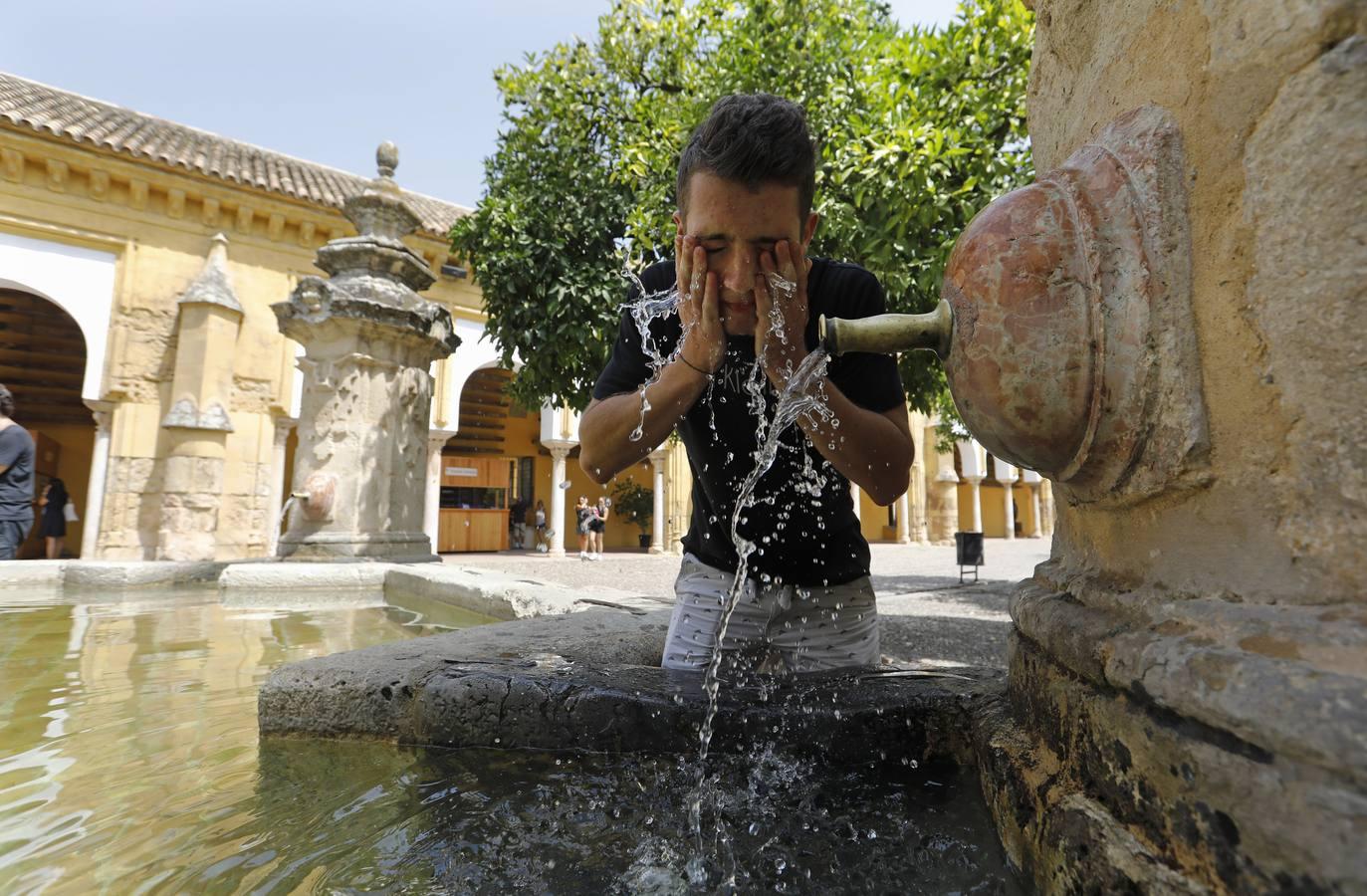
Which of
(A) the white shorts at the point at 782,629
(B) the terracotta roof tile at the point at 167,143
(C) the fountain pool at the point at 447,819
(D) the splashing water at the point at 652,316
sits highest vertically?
(B) the terracotta roof tile at the point at 167,143

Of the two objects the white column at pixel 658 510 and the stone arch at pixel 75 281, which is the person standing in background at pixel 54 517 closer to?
the stone arch at pixel 75 281

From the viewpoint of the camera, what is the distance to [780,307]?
4.46 feet

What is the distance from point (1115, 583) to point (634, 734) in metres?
0.93

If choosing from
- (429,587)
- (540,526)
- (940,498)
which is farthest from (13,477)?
(940,498)

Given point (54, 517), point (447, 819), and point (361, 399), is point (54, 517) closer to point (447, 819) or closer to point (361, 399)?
point (361, 399)

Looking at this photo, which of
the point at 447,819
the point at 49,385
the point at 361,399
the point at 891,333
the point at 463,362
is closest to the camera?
the point at 891,333

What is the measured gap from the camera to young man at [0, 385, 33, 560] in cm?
477

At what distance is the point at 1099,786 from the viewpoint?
812 mm

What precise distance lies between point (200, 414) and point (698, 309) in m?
12.2

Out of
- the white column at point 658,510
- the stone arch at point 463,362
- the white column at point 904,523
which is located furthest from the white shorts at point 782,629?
the white column at point 904,523

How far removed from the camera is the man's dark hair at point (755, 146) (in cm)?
136

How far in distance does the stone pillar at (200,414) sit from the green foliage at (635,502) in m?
10.5

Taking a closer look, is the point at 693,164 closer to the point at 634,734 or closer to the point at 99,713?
the point at 634,734

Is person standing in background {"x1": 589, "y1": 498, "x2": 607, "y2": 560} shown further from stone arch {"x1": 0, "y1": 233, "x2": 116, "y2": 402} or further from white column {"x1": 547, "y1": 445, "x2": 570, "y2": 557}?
stone arch {"x1": 0, "y1": 233, "x2": 116, "y2": 402}
